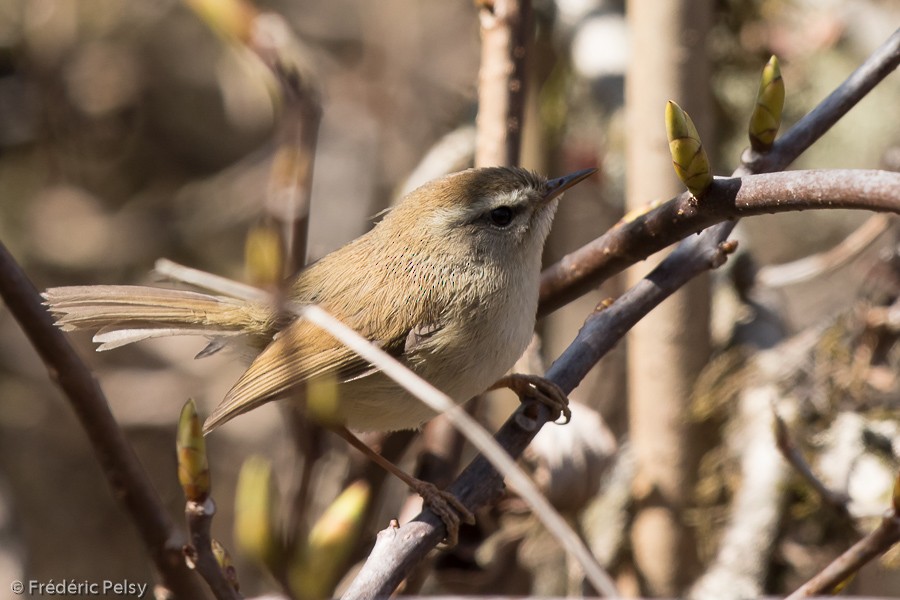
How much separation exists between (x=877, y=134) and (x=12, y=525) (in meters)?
3.25

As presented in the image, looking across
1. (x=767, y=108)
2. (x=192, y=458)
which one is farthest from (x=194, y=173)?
(x=767, y=108)

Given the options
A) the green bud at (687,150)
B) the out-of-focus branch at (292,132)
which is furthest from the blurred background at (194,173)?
the green bud at (687,150)

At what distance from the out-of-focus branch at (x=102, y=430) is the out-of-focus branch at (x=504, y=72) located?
3.92 feet

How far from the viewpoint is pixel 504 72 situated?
2.39 m

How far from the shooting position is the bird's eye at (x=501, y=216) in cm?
246

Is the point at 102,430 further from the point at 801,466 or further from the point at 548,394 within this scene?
the point at 801,466

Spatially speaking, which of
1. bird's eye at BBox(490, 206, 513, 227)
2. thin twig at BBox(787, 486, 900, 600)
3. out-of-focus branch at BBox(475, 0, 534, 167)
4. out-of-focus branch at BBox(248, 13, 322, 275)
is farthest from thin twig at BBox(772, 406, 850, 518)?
out-of-focus branch at BBox(248, 13, 322, 275)

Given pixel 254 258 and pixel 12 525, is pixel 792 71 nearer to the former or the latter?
pixel 254 258

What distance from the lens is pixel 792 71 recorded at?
Result: 11.4 ft

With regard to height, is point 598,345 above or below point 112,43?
below

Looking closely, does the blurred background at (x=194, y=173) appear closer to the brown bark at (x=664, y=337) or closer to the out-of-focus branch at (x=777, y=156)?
the brown bark at (x=664, y=337)

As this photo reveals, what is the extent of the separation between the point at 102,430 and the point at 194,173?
3.97 m

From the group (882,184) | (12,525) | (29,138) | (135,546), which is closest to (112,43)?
(29,138)

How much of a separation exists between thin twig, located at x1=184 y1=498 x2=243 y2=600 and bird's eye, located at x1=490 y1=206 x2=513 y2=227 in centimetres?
123
